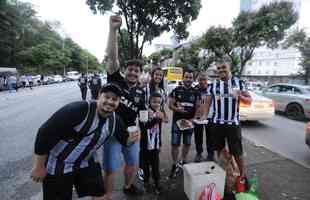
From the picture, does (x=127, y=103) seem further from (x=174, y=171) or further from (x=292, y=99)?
(x=292, y=99)

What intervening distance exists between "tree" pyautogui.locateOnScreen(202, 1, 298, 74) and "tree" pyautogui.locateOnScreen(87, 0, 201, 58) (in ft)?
25.1

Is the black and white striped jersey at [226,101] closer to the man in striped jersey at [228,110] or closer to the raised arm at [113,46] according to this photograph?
the man in striped jersey at [228,110]

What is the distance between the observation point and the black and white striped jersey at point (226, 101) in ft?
9.44

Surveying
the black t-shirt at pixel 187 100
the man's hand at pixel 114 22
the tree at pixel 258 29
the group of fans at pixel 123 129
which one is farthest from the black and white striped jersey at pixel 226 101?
the tree at pixel 258 29

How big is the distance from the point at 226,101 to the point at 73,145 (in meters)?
2.27

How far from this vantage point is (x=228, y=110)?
2875mm

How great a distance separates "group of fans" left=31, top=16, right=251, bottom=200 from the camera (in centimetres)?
146

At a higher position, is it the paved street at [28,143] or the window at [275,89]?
the window at [275,89]

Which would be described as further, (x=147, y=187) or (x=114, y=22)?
(x=147, y=187)

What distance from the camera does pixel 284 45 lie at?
18594 mm

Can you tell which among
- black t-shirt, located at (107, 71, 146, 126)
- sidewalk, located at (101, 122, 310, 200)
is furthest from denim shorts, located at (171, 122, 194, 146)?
black t-shirt, located at (107, 71, 146, 126)

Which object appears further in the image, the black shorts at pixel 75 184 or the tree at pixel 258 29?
the tree at pixel 258 29

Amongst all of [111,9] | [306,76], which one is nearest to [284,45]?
[306,76]

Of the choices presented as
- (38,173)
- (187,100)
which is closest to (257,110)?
(187,100)
